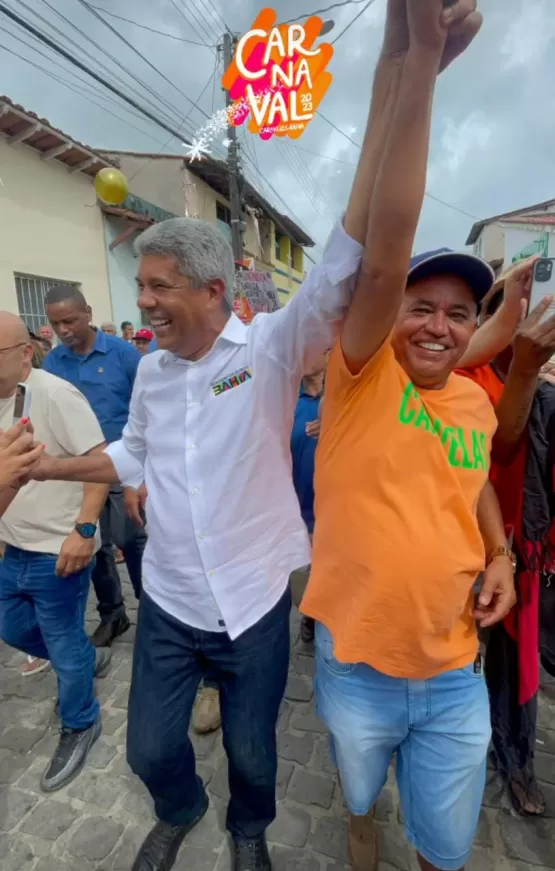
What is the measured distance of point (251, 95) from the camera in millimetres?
7973

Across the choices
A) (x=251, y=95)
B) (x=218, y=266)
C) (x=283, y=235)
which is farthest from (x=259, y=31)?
(x=283, y=235)

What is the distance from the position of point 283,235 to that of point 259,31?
2018cm

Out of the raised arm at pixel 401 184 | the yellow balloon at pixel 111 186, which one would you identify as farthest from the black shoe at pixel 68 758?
the yellow balloon at pixel 111 186

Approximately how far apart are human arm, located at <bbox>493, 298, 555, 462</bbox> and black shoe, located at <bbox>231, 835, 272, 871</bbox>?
1651 mm

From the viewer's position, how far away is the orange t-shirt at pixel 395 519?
3.94ft

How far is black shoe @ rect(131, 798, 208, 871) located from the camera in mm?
1826

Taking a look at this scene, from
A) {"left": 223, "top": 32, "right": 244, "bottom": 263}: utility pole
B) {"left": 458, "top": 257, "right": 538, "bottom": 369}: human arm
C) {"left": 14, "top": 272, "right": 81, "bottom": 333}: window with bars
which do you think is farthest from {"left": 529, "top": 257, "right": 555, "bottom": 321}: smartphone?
{"left": 223, "top": 32, "right": 244, "bottom": 263}: utility pole

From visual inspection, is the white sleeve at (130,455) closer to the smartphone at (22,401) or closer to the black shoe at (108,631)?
the smartphone at (22,401)

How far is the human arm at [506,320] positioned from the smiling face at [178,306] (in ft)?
2.89

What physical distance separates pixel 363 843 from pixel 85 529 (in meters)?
1.58

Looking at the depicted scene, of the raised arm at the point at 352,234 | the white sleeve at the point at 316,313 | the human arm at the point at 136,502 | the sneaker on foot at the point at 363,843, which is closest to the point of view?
the raised arm at the point at 352,234

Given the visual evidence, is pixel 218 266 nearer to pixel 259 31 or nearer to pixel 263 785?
pixel 263 785

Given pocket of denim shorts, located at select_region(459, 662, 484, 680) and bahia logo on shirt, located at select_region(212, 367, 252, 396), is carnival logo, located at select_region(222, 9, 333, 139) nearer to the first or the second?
bahia logo on shirt, located at select_region(212, 367, 252, 396)

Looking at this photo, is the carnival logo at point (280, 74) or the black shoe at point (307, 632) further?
the carnival logo at point (280, 74)
